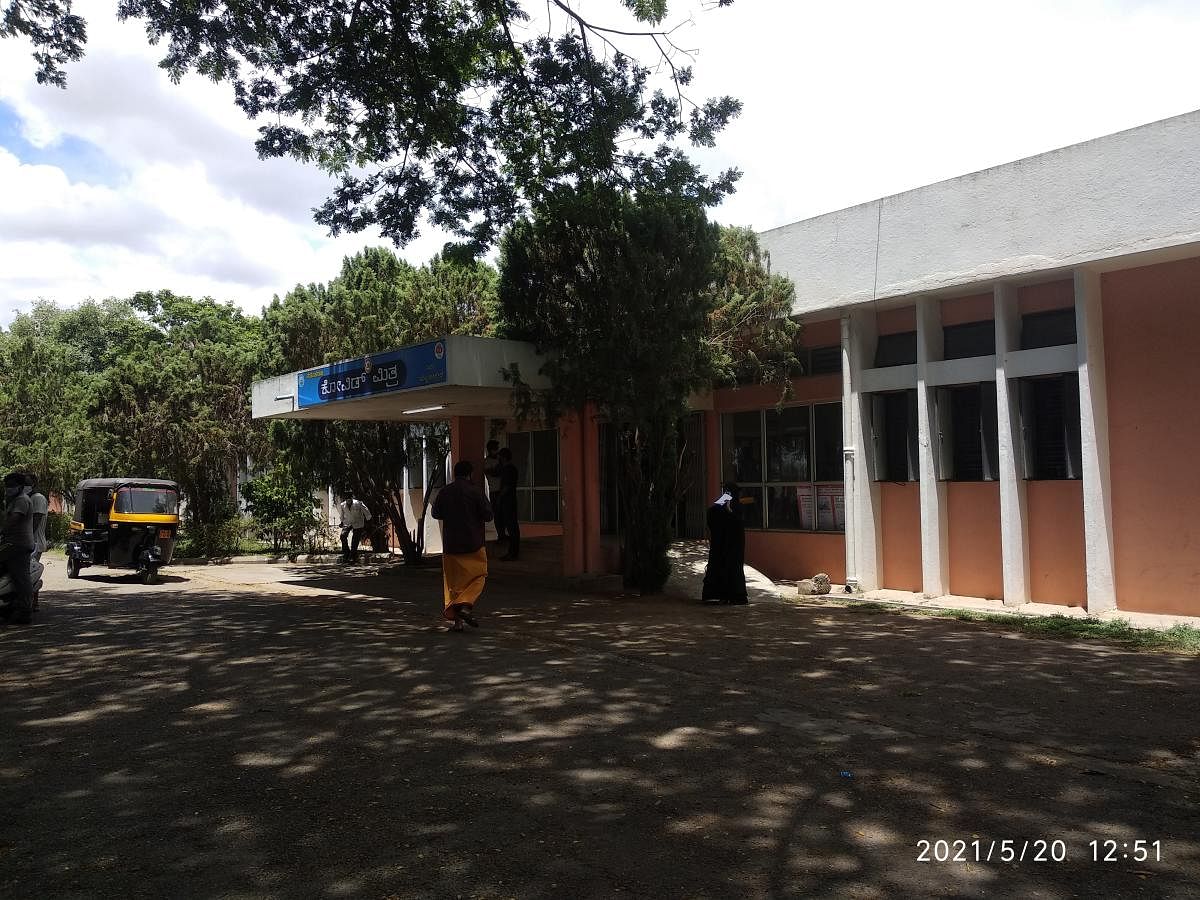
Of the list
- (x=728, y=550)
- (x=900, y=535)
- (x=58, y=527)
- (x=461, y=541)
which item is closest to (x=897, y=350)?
(x=900, y=535)

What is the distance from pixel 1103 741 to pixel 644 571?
7946mm

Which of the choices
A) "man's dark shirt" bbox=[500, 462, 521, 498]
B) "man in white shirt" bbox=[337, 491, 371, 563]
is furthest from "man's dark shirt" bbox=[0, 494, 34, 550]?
"man in white shirt" bbox=[337, 491, 371, 563]

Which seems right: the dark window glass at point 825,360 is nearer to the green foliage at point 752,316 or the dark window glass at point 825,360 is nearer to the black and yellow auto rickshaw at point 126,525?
the green foliage at point 752,316

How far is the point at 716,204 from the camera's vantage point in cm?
1135

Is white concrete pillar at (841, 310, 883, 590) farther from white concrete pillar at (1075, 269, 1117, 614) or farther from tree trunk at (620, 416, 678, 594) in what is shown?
white concrete pillar at (1075, 269, 1117, 614)

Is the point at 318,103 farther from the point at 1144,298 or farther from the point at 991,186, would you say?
the point at 1144,298

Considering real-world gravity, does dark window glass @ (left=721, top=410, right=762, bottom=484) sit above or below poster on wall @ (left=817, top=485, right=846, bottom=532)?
above

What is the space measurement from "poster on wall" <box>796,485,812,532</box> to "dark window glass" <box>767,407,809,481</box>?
16 cm

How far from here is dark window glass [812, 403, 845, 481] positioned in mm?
13992

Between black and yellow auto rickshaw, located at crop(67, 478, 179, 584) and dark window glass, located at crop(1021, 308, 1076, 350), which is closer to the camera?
dark window glass, located at crop(1021, 308, 1076, 350)

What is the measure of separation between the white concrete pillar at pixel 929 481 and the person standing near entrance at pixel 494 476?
7.34 m

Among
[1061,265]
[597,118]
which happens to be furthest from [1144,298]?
[597,118]

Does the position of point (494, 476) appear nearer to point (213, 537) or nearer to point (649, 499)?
point (649, 499)

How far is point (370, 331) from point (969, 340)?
9.66 meters
